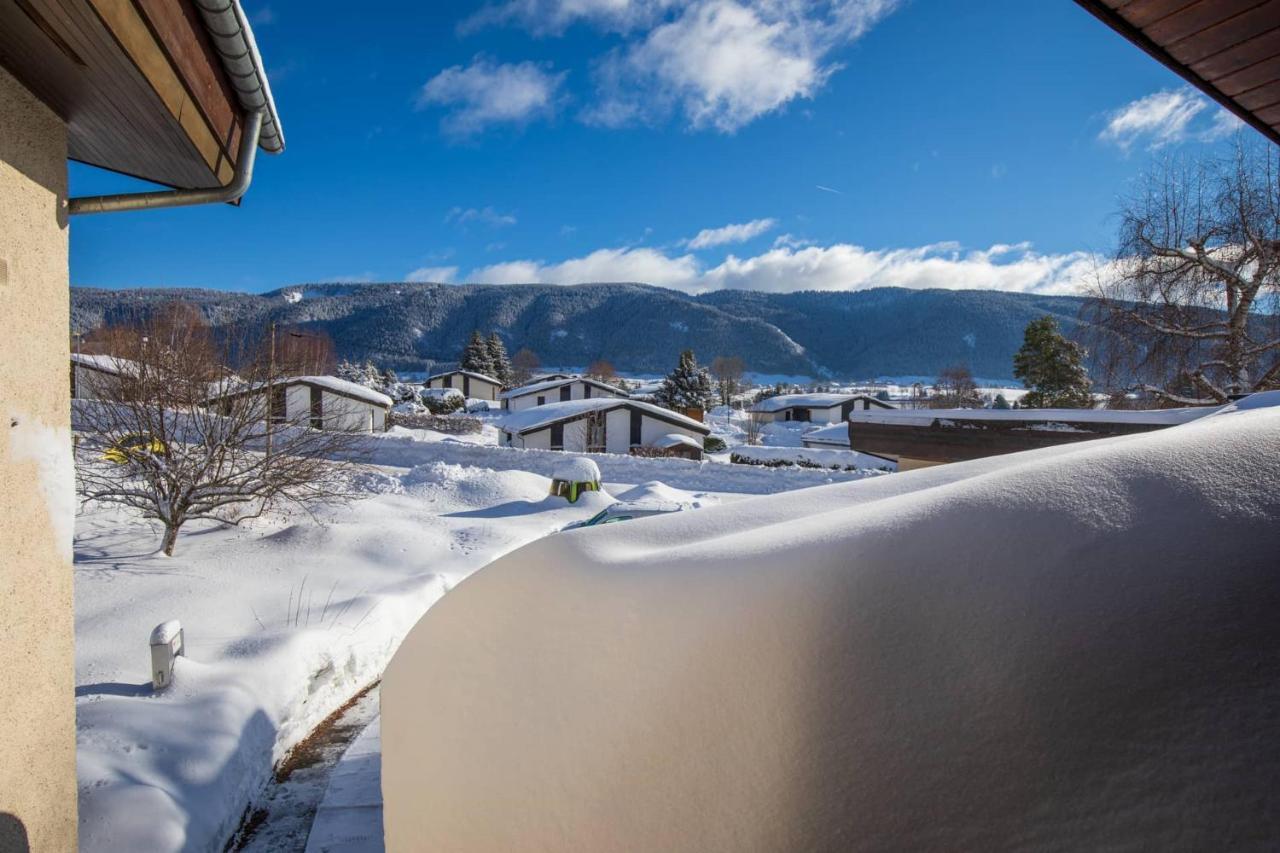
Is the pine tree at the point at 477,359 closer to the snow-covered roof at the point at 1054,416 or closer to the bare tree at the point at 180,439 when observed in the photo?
the bare tree at the point at 180,439

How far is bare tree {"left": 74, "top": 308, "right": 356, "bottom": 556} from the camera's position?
8.62 m

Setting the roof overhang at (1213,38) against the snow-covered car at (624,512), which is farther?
the snow-covered car at (624,512)

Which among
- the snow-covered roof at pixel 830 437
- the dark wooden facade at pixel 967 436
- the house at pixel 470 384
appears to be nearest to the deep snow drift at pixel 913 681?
the dark wooden facade at pixel 967 436

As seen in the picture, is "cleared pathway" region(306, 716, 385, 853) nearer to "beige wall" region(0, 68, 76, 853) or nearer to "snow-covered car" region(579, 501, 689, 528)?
"beige wall" region(0, 68, 76, 853)

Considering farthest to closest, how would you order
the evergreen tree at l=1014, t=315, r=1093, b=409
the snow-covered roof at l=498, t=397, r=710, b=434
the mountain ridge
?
the mountain ridge < the snow-covered roof at l=498, t=397, r=710, b=434 < the evergreen tree at l=1014, t=315, r=1093, b=409

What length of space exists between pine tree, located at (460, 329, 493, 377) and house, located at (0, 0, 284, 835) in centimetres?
6114

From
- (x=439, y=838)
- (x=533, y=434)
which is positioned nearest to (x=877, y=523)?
(x=439, y=838)

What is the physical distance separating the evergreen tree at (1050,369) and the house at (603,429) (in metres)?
14.7

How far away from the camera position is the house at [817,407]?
164 ft

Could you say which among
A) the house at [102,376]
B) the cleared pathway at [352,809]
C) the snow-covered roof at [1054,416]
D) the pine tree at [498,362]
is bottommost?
the cleared pathway at [352,809]

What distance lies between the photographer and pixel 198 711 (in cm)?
397

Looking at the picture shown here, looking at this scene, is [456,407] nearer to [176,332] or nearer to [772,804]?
[176,332]

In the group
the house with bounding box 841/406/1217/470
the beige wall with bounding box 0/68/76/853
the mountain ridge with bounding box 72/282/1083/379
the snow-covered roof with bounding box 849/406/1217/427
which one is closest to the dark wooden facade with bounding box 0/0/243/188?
the beige wall with bounding box 0/68/76/853

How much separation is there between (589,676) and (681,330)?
134m
